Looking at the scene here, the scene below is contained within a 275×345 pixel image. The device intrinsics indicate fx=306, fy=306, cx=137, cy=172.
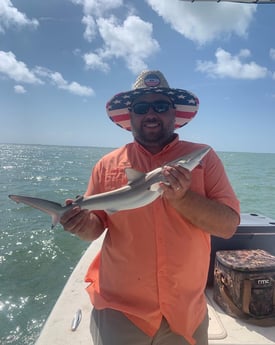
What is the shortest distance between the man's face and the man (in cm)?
13

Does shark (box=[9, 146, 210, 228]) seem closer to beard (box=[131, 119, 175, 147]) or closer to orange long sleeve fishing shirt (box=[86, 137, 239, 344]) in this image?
orange long sleeve fishing shirt (box=[86, 137, 239, 344])

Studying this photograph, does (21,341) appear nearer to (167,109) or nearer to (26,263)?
(26,263)

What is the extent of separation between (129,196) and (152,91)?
3.17ft

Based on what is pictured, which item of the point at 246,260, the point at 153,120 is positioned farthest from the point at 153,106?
the point at 246,260

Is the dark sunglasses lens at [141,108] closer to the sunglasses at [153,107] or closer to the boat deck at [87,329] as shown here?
the sunglasses at [153,107]

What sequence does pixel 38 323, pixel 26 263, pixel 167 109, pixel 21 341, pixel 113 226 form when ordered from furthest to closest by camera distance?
pixel 26 263 → pixel 38 323 → pixel 21 341 → pixel 167 109 → pixel 113 226

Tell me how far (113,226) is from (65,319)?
151cm

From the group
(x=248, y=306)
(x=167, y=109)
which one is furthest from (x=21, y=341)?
(x=167, y=109)

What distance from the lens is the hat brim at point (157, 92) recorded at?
2686mm

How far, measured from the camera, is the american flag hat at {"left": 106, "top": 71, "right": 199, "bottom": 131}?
269 cm

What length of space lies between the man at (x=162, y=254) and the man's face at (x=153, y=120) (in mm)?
134

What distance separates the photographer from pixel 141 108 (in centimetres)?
262

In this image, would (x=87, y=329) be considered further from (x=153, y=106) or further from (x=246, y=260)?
(x=153, y=106)

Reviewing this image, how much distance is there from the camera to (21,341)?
475 cm
